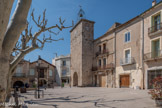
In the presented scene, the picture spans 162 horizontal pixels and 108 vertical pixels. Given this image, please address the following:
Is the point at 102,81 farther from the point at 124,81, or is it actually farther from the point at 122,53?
the point at 122,53

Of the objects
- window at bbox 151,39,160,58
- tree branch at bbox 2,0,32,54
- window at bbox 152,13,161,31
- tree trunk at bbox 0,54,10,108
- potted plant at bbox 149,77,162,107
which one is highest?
window at bbox 152,13,161,31

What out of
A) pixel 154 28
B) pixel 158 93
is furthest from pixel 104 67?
pixel 158 93

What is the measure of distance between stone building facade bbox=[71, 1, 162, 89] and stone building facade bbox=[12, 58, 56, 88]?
32.8 ft

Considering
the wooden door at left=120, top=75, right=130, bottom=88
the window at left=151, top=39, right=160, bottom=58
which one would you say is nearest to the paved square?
the window at left=151, top=39, right=160, bottom=58

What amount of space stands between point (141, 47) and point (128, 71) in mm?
3887

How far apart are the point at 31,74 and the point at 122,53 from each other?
25.0m

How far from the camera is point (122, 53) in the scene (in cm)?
2052

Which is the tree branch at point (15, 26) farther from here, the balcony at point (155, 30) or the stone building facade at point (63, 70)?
the stone building facade at point (63, 70)

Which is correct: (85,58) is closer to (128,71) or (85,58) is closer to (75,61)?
(75,61)

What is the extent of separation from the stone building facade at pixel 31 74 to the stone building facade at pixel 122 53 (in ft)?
32.8

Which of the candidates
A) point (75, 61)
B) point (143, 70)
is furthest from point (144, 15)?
point (75, 61)

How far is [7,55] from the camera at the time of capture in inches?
94.0

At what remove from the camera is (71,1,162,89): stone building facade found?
15703 millimetres

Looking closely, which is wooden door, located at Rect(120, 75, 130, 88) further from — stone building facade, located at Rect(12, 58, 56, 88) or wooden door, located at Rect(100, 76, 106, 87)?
stone building facade, located at Rect(12, 58, 56, 88)
